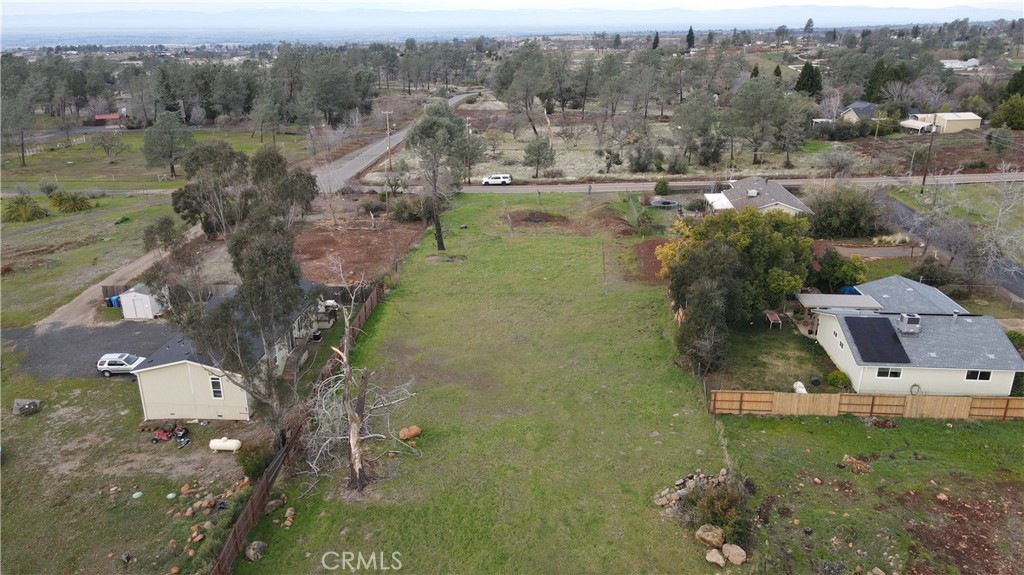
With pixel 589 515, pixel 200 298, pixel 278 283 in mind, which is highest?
pixel 278 283

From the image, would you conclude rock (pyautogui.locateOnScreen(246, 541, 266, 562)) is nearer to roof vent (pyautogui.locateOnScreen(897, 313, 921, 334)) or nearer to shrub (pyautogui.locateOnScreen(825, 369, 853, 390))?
shrub (pyautogui.locateOnScreen(825, 369, 853, 390))

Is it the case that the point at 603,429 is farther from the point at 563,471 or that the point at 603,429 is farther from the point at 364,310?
the point at 364,310

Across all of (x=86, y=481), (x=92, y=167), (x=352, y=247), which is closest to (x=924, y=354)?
(x=86, y=481)

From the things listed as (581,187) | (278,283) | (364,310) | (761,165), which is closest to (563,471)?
(278,283)

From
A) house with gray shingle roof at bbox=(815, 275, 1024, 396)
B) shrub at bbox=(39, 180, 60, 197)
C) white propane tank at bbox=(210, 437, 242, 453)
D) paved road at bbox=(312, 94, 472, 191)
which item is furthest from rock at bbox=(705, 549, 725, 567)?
shrub at bbox=(39, 180, 60, 197)

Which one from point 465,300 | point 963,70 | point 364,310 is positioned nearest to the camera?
point 364,310

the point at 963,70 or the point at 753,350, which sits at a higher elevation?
the point at 963,70

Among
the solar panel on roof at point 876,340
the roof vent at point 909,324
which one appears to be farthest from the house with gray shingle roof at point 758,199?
the roof vent at point 909,324
